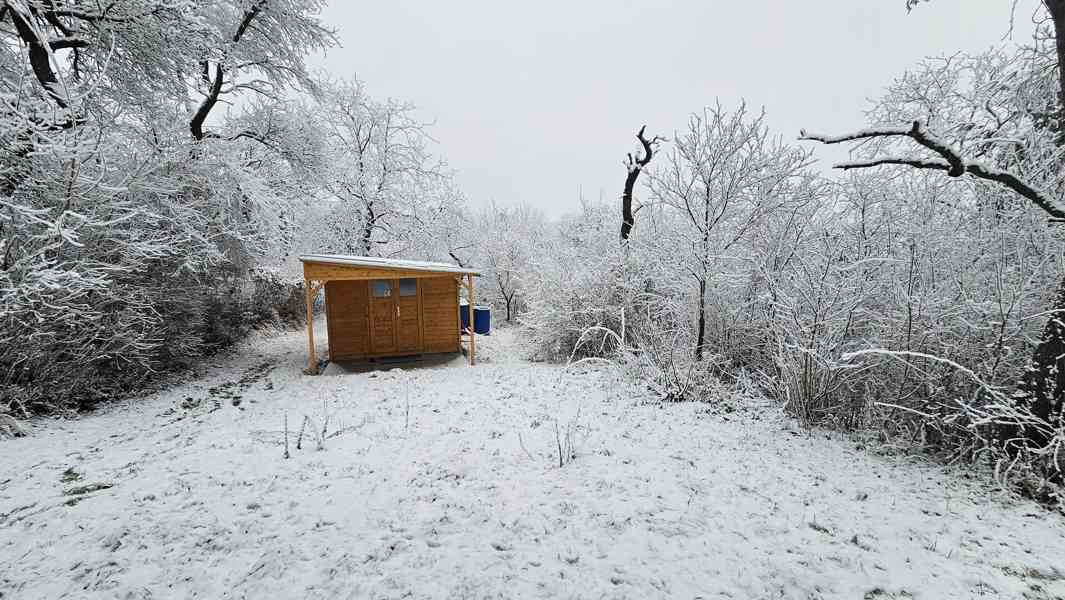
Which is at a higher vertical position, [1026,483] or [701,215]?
[701,215]

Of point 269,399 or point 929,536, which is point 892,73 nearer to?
point 929,536

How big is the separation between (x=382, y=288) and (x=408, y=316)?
958 mm

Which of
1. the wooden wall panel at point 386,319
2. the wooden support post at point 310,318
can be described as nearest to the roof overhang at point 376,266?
the wooden support post at point 310,318

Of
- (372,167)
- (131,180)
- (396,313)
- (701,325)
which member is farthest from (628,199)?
(372,167)

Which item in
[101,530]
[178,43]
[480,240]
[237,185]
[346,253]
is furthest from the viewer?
[480,240]

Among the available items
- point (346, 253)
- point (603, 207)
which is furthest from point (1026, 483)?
point (346, 253)

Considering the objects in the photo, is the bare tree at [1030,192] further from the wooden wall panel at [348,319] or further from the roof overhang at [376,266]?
the wooden wall panel at [348,319]

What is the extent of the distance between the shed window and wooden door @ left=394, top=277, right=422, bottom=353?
17cm

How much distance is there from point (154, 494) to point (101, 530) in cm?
53

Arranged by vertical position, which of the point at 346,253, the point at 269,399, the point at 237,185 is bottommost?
the point at 269,399

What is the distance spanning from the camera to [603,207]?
16.4 meters

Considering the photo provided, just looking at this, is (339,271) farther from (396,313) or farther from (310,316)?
(396,313)

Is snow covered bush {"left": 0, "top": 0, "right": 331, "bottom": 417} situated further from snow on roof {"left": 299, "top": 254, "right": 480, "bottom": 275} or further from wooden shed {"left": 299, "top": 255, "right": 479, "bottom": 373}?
wooden shed {"left": 299, "top": 255, "right": 479, "bottom": 373}

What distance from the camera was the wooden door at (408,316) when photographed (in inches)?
427
